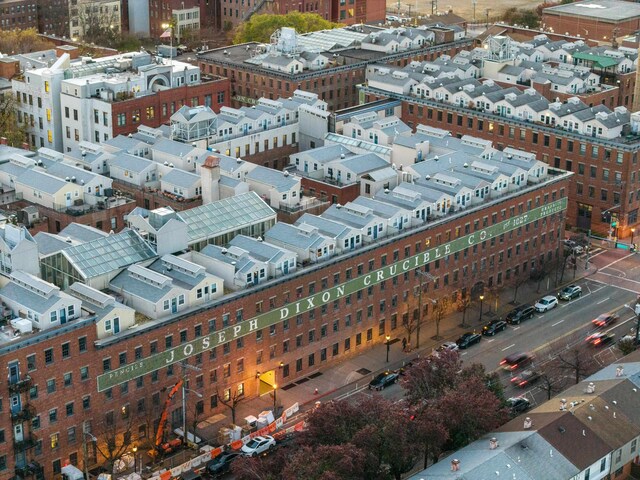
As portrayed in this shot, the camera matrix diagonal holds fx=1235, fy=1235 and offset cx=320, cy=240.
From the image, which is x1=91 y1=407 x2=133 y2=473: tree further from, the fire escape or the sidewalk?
the fire escape

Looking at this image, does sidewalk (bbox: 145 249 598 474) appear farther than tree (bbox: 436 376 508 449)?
Yes

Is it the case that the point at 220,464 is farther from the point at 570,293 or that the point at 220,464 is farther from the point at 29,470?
the point at 570,293

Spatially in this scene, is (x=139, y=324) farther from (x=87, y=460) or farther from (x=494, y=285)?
(x=494, y=285)

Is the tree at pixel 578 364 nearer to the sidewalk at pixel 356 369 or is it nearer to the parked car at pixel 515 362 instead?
the parked car at pixel 515 362

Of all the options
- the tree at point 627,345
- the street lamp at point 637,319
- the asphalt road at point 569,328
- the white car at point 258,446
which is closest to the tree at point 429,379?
the asphalt road at point 569,328

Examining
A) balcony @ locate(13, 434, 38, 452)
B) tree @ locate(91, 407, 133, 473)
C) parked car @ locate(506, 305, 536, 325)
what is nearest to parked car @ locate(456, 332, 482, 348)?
parked car @ locate(506, 305, 536, 325)

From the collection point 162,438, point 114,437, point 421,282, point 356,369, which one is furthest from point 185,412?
point 421,282
